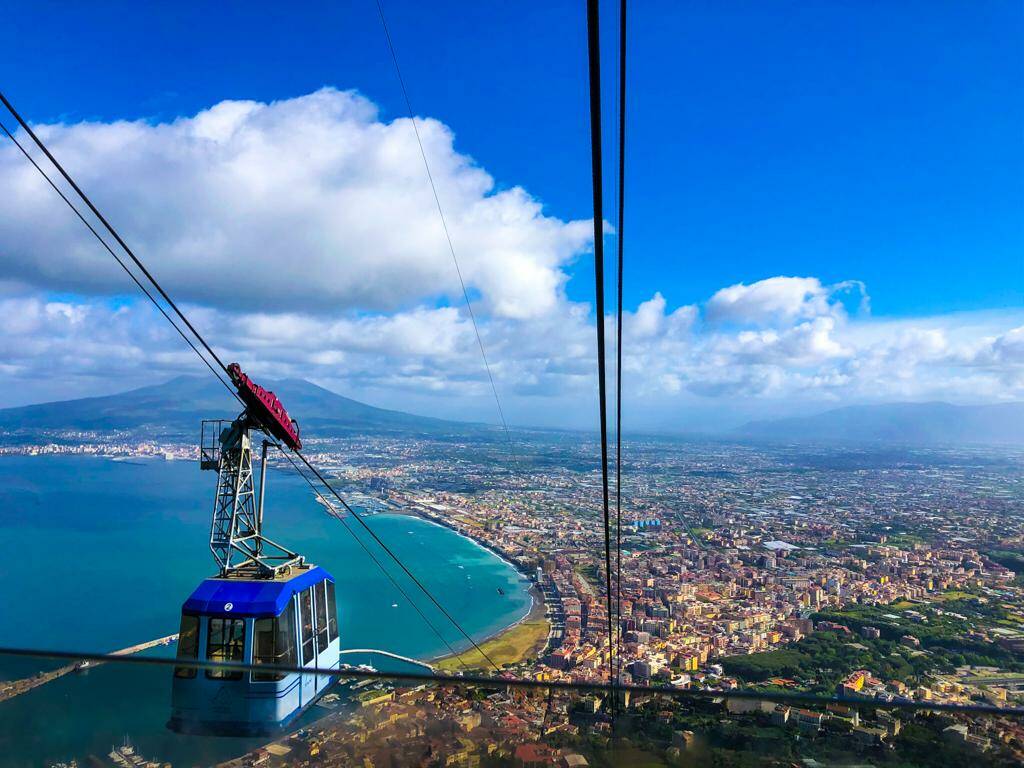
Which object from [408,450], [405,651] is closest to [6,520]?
[405,651]

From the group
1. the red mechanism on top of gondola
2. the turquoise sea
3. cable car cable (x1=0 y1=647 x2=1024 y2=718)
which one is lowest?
the turquoise sea

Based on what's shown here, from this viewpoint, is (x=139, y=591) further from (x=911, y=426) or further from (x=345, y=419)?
(x=911, y=426)

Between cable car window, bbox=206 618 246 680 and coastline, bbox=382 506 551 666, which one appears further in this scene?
coastline, bbox=382 506 551 666

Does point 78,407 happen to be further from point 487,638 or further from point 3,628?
point 487,638

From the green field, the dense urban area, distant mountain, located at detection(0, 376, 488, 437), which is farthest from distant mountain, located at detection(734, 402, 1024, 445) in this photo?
the green field

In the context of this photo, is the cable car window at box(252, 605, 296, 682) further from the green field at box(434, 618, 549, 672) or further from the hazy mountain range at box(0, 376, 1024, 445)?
the hazy mountain range at box(0, 376, 1024, 445)

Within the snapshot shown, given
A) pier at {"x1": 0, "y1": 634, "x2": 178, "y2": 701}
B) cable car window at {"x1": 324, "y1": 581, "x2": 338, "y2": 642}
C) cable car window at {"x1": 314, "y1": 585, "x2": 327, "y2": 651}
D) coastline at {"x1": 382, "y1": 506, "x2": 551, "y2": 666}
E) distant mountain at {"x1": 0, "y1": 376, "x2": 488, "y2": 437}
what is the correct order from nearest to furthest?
pier at {"x1": 0, "y1": 634, "x2": 178, "y2": 701}, cable car window at {"x1": 314, "y1": 585, "x2": 327, "y2": 651}, cable car window at {"x1": 324, "y1": 581, "x2": 338, "y2": 642}, coastline at {"x1": 382, "y1": 506, "x2": 551, "y2": 666}, distant mountain at {"x1": 0, "y1": 376, "x2": 488, "y2": 437}

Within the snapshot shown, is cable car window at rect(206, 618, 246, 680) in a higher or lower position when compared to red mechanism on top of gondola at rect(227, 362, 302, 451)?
lower

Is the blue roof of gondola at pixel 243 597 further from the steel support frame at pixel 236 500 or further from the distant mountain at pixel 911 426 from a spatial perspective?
the distant mountain at pixel 911 426

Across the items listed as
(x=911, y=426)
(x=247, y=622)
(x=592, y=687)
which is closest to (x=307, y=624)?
(x=247, y=622)
